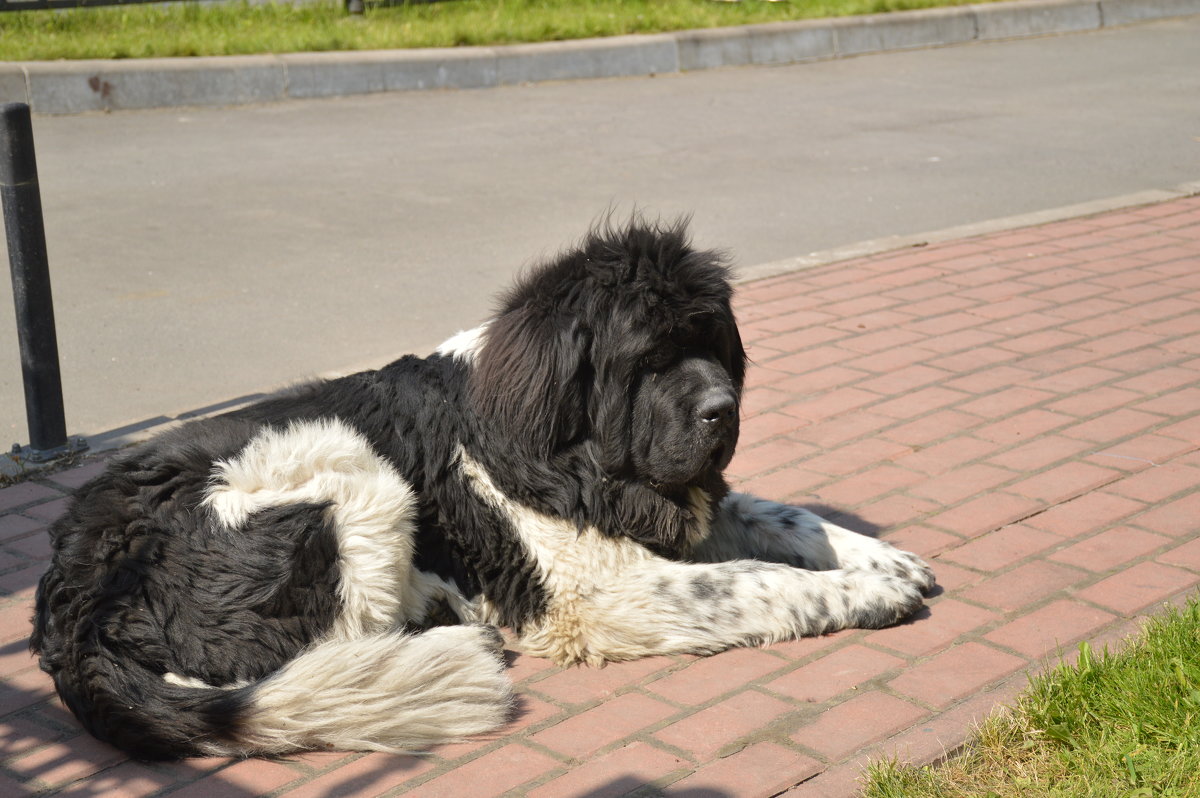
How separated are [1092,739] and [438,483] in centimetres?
199

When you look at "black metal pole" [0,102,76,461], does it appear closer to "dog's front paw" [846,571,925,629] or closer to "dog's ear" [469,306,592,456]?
"dog's ear" [469,306,592,456]

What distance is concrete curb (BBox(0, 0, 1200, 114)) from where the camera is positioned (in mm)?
12320

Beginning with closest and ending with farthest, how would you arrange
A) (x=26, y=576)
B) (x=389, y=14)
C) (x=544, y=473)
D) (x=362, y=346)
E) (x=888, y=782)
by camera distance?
(x=888, y=782) → (x=544, y=473) → (x=26, y=576) → (x=362, y=346) → (x=389, y=14)

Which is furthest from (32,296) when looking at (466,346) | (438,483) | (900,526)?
(900,526)

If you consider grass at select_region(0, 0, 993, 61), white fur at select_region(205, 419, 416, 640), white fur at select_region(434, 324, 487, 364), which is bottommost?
white fur at select_region(205, 419, 416, 640)

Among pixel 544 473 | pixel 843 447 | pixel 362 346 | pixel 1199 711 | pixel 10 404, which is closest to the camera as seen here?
pixel 1199 711

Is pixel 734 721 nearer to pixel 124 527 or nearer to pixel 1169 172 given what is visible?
pixel 124 527

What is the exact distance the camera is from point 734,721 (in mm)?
3568

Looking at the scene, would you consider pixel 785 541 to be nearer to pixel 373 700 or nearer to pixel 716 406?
pixel 716 406

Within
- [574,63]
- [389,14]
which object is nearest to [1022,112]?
[574,63]

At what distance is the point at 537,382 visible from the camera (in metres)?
3.85

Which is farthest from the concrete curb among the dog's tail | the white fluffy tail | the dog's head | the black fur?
the white fluffy tail

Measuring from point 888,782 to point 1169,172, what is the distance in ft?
29.1

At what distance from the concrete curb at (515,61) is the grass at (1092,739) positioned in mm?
10962
